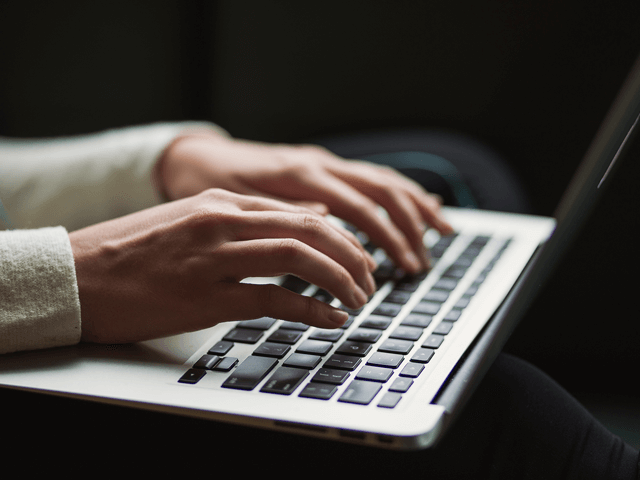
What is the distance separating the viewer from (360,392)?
1.22 feet

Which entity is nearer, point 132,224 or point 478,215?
point 132,224

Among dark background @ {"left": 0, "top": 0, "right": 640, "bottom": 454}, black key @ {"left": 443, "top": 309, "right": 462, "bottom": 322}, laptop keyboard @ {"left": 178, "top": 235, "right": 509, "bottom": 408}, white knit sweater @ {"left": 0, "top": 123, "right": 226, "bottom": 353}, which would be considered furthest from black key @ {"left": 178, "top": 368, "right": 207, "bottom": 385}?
dark background @ {"left": 0, "top": 0, "right": 640, "bottom": 454}

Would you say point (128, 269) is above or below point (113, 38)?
above

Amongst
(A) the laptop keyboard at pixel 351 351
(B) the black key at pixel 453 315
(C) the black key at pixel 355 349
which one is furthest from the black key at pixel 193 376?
(B) the black key at pixel 453 315

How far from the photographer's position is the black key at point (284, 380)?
382 mm

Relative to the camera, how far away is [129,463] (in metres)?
0.42

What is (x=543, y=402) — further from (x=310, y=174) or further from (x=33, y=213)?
(x=33, y=213)

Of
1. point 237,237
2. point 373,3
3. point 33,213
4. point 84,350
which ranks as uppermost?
point 373,3

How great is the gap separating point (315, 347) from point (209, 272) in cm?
10

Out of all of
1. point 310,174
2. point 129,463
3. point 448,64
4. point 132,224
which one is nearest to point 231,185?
point 310,174

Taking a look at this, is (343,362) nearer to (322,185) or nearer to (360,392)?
(360,392)

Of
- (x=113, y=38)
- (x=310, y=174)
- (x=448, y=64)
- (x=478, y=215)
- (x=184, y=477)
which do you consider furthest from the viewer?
(x=113, y=38)

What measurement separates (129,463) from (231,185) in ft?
1.19

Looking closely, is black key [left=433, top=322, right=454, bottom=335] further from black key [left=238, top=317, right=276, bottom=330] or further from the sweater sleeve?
the sweater sleeve
